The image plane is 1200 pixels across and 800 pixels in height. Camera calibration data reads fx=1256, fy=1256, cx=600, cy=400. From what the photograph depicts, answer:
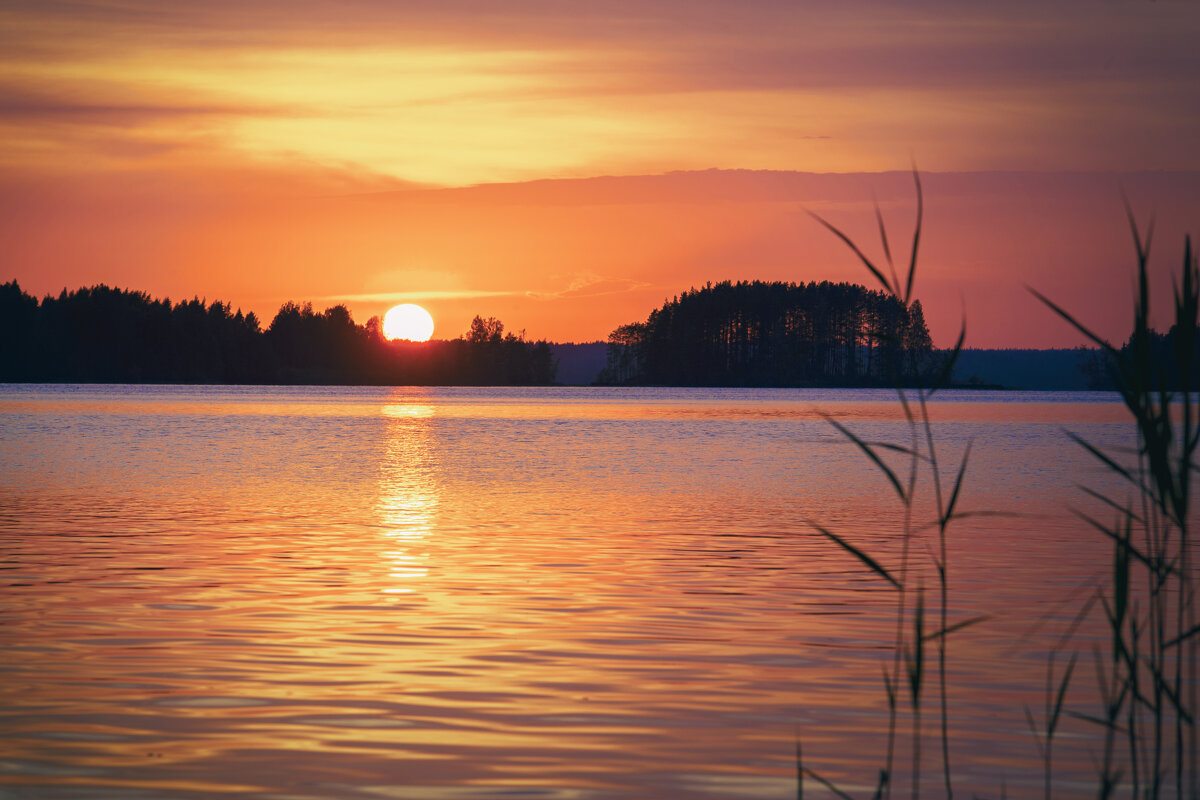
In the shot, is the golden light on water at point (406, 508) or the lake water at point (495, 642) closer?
the lake water at point (495, 642)

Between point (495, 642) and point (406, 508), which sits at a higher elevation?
point (495, 642)

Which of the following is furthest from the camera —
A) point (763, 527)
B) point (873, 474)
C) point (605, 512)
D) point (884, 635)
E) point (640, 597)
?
point (873, 474)

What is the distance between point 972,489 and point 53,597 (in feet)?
74.7

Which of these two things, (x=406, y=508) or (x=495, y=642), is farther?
(x=406, y=508)

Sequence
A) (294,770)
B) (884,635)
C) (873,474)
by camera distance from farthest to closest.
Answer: (873,474)
(884,635)
(294,770)

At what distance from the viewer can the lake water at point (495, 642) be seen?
8.00 meters

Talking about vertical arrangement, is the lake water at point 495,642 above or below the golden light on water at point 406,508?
above

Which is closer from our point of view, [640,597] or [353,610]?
[353,610]

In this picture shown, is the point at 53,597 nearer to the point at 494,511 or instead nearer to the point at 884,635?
the point at 884,635

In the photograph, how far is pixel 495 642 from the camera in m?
11.8

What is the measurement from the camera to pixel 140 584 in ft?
49.1

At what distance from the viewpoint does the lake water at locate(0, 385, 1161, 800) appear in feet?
26.2

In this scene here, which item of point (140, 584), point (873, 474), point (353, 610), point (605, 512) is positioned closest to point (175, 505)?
point (605, 512)

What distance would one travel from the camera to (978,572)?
1650 centimetres
